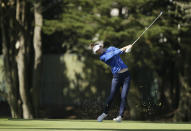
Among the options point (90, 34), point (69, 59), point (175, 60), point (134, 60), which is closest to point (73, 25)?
point (90, 34)

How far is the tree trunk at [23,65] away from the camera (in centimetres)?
2397

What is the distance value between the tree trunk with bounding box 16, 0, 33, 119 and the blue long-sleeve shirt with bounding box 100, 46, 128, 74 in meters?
12.9

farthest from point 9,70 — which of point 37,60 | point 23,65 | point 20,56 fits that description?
point 37,60

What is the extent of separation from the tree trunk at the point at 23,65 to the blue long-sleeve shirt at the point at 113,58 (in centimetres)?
1293

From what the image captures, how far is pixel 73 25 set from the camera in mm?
23422

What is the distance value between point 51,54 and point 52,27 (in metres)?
8.05

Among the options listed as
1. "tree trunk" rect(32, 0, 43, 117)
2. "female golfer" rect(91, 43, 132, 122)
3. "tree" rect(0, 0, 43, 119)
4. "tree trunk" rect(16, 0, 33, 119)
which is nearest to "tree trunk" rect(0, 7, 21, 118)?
"tree" rect(0, 0, 43, 119)

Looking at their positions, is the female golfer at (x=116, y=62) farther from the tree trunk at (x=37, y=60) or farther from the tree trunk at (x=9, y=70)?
the tree trunk at (x=37, y=60)

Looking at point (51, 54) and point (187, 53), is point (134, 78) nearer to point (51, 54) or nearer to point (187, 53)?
point (187, 53)

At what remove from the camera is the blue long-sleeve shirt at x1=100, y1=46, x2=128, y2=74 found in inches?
446

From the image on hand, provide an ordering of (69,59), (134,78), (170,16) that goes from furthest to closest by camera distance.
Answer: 1. (69,59)
2. (134,78)
3. (170,16)

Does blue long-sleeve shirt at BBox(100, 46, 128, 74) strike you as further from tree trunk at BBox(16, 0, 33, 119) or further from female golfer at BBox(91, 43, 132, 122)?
tree trunk at BBox(16, 0, 33, 119)

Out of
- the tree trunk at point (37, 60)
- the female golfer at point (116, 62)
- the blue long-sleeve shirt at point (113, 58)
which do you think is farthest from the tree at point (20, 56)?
the blue long-sleeve shirt at point (113, 58)

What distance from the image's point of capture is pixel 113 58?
11.4m
